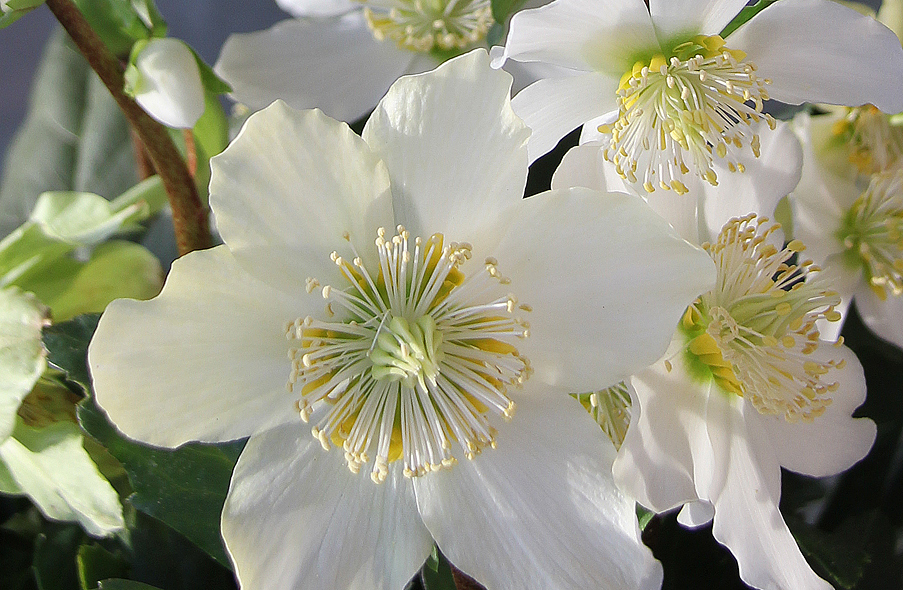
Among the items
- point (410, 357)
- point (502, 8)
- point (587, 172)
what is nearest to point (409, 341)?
point (410, 357)

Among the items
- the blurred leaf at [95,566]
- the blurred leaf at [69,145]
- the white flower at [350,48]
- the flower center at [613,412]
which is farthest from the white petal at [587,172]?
the blurred leaf at [69,145]

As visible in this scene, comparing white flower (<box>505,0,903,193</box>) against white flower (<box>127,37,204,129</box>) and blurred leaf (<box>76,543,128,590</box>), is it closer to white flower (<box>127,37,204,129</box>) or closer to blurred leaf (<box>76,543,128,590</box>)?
white flower (<box>127,37,204,129</box>)

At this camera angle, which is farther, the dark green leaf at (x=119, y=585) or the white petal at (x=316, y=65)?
the white petal at (x=316, y=65)

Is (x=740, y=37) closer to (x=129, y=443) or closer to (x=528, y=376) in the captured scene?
(x=528, y=376)

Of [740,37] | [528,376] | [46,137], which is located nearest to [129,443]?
[528,376]

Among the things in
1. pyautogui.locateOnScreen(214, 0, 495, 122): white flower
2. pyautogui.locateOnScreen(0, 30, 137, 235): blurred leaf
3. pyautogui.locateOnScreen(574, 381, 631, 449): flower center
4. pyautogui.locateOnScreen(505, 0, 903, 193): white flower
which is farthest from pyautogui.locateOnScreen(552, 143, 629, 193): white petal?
pyautogui.locateOnScreen(0, 30, 137, 235): blurred leaf

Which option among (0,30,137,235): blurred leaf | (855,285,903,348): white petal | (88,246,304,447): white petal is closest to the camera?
(88,246,304,447): white petal

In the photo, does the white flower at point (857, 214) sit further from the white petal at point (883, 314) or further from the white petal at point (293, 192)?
the white petal at point (293, 192)
